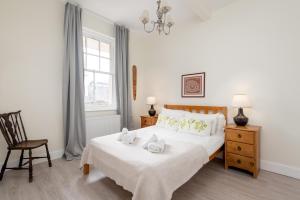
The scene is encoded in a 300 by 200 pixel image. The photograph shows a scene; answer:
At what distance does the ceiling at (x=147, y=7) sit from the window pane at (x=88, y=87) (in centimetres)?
133

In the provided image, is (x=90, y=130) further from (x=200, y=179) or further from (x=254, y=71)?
(x=254, y=71)

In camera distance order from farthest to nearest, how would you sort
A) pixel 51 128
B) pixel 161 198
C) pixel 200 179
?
pixel 51 128, pixel 200 179, pixel 161 198

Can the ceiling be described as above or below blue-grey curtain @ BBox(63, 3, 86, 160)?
above

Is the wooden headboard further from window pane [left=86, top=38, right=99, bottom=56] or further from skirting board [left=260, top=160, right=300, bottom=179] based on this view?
window pane [left=86, top=38, right=99, bottom=56]

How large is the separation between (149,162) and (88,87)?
2.47 meters

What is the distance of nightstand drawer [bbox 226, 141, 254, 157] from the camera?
222 centimetres

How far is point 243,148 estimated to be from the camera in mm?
2287

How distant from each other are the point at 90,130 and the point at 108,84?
116 cm

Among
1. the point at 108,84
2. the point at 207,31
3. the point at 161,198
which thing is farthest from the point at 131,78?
the point at 161,198

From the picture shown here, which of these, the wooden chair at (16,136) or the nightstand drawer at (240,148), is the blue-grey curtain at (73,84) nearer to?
the wooden chair at (16,136)

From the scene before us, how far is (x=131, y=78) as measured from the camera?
4070mm

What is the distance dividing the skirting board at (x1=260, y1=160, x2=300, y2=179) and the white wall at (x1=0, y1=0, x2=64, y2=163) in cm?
358

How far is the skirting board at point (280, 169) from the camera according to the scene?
7.18 feet

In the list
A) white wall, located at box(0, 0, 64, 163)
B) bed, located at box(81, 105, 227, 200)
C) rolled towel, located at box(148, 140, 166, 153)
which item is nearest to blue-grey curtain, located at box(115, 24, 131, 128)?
white wall, located at box(0, 0, 64, 163)
